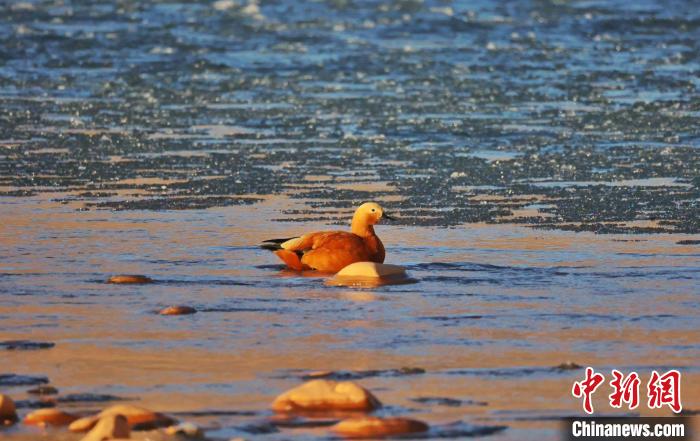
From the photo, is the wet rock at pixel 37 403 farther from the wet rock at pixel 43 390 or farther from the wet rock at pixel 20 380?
the wet rock at pixel 20 380

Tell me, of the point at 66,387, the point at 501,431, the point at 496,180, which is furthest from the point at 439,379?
the point at 496,180

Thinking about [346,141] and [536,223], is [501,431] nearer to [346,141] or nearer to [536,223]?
[536,223]

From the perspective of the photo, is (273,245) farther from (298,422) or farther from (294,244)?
(298,422)

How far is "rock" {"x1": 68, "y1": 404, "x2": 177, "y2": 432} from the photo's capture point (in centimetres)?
721

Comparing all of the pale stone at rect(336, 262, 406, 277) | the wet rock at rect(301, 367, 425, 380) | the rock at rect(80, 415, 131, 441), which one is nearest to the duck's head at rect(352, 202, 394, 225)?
the pale stone at rect(336, 262, 406, 277)

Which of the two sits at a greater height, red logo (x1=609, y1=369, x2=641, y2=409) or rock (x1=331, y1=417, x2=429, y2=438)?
rock (x1=331, y1=417, x2=429, y2=438)

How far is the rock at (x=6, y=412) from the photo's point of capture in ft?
24.2

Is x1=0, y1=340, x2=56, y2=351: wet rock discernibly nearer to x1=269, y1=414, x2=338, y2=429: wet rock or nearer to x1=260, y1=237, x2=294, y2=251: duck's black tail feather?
x1=269, y1=414, x2=338, y2=429: wet rock

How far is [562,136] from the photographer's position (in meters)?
19.1

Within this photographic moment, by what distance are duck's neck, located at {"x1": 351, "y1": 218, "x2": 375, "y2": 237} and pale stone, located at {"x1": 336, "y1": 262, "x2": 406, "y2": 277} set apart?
17.7 inches

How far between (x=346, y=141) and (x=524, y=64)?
35.6 feet

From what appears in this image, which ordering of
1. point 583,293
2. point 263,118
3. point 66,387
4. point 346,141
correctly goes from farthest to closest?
point 263,118, point 346,141, point 583,293, point 66,387

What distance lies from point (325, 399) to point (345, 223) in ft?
19.2

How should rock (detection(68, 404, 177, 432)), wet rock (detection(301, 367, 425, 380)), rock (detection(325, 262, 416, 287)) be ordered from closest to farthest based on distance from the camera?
rock (detection(68, 404, 177, 432)), wet rock (detection(301, 367, 425, 380)), rock (detection(325, 262, 416, 287))
